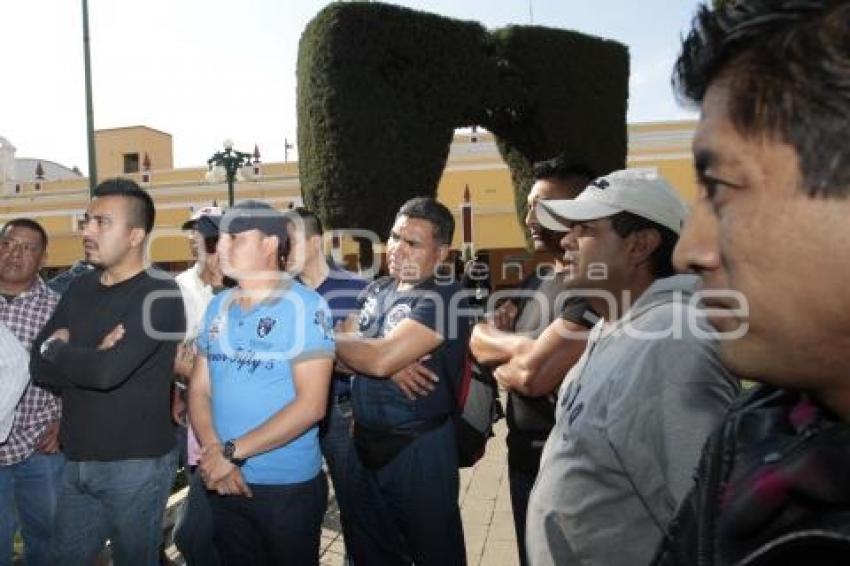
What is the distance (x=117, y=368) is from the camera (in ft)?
9.67

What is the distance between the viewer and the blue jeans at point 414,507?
124 inches

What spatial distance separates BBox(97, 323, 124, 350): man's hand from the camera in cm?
299

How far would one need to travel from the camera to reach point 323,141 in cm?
1199

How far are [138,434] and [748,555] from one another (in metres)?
2.92

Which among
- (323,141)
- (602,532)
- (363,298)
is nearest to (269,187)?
(323,141)

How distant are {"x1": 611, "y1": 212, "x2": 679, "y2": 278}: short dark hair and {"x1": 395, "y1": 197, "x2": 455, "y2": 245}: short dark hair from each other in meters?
1.50

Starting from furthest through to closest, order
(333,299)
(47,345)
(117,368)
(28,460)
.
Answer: (333,299) < (28,460) < (47,345) < (117,368)

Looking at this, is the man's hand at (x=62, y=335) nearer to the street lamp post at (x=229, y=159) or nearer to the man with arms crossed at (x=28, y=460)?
the man with arms crossed at (x=28, y=460)

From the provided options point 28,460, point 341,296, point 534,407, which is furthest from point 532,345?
point 28,460

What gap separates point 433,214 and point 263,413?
4.60 feet

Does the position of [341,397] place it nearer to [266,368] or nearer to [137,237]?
[266,368]

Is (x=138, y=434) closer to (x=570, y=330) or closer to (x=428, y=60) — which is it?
(x=570, y=330)

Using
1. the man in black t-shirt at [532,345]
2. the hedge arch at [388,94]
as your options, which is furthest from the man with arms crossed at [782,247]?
the hedge arch at [388,94]

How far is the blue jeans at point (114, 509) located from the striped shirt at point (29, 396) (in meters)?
0.47
